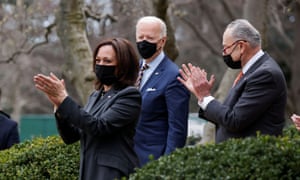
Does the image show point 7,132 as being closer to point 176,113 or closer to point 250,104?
point 176,113

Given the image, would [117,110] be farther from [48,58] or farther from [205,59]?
[48,58]

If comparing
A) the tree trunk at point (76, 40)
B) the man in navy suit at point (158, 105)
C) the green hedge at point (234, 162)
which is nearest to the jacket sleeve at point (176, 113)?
the man in navy suit at point (158, 105)

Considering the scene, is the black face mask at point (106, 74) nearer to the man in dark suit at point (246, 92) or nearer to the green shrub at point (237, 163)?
the man in dark suit at point (246, 92)

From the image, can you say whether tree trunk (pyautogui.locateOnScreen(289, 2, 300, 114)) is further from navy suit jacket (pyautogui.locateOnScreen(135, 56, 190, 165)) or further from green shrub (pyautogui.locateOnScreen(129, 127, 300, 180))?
green shrub (pyautogui.locateOnScreen(129, 127, 300, 180))

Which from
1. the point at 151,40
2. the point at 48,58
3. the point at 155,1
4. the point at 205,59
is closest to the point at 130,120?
the point at 151,40

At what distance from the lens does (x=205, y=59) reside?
34.7m

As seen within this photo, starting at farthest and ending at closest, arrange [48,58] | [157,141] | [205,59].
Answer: [48,58] < [205,59] < [157,141]

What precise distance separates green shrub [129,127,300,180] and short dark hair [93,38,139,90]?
3.17ft

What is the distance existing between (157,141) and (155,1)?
5130 mm

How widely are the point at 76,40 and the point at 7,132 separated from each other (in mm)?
3621

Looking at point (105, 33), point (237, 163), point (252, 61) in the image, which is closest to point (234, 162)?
point (237, 163)

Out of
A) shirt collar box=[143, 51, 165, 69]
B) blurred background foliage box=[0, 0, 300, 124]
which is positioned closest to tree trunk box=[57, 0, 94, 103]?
blurred background foliage box=[0, 0, 300, 124]

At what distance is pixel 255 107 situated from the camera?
17.5 ft

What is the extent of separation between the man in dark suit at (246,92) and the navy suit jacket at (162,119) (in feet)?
1.34
